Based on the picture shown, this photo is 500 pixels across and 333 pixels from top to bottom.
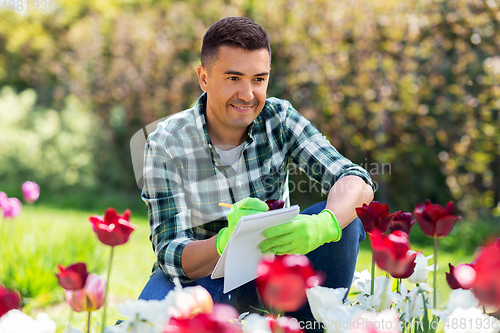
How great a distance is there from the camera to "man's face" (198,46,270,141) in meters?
1.53

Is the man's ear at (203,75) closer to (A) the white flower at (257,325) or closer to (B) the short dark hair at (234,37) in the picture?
(B) the short dark hair at (234,37)

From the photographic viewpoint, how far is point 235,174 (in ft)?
5.70

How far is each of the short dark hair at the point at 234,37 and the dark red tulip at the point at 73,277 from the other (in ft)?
3.29

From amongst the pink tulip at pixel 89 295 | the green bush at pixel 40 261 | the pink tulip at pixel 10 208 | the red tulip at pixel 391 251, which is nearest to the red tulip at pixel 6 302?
the pink tulip at pixel 89 295

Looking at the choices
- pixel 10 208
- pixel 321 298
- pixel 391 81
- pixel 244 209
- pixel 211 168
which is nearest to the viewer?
pixel 321 298

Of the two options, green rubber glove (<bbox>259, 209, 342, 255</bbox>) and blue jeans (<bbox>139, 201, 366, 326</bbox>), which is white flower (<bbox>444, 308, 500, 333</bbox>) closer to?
green rubber glove (<bbox>259, 209, 342, 255</bbox>)

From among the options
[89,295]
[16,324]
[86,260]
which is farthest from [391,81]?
[16,324]

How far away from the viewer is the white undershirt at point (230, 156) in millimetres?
1753

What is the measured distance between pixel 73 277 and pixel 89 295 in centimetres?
7

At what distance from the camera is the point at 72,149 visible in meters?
5.86

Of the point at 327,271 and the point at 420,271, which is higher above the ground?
the point at 420,271

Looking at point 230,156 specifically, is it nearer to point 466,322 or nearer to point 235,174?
point 235,174

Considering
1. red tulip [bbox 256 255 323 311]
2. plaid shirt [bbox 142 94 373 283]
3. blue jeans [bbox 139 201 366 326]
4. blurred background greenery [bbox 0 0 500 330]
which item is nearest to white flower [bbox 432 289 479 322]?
red tulip [bbox 256 255 323 311]

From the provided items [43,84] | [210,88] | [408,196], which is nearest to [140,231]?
[408,196]
